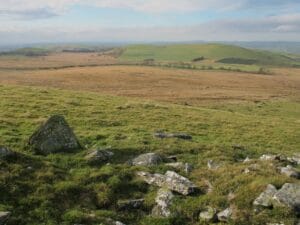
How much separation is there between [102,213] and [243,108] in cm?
4666

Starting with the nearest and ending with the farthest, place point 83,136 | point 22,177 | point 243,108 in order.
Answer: point 22,177 < point 83,136 < point 243,108

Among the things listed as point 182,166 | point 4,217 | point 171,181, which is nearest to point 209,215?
point 171,181

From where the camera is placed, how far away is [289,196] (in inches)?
568

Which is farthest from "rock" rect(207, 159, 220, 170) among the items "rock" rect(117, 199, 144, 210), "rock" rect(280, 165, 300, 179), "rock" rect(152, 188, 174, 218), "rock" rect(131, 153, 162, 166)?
"rock" rect(117, 199, 144, 210)

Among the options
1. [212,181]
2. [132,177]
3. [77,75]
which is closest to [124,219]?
[132,177]

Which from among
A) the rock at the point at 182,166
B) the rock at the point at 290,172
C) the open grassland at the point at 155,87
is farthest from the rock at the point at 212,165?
the open grassland at the point at 155,87

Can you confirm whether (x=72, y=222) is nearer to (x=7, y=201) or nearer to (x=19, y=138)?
(x=7, y=201)

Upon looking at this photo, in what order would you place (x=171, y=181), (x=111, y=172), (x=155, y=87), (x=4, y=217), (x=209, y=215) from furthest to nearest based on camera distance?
(x=155, y=87)
(x=111, y=172)
(x=171, y=181)
(x=209, y=215)
(x=4, y=217)

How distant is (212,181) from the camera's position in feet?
54.9

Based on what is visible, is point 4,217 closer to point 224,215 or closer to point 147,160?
point 224,215

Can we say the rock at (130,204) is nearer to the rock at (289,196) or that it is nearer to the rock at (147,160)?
the rock at (147,160)

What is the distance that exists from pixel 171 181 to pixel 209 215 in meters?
2.52

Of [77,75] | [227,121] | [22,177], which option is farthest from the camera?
[77,75]

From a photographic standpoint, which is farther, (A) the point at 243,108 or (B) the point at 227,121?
(A) the point at 243,108
